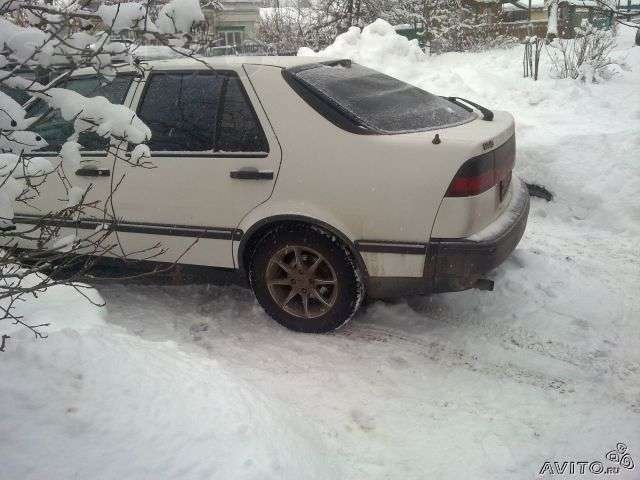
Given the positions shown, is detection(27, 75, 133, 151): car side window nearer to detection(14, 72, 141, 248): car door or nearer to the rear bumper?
detection(14, 72, 141, 248): car door

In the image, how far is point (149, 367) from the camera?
2.55m

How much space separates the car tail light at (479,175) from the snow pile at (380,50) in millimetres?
8329

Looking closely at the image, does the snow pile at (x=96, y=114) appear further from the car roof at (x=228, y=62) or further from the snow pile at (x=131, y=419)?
the car roof at (x=228, y=62)

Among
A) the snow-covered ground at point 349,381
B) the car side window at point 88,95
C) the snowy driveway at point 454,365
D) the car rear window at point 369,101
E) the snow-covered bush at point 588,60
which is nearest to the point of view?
A: the snow-covered ground at point 349,381

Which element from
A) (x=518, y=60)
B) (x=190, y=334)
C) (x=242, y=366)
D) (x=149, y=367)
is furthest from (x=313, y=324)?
(x=518, y=60)

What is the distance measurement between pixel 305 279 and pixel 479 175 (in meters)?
1.22

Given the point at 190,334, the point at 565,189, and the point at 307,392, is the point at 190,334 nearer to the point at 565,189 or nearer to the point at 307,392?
the point at 307,392

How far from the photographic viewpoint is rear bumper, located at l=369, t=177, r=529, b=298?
3.23 metres

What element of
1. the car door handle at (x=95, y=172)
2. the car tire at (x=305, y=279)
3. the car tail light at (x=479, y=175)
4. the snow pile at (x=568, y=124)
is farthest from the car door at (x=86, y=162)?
the snow pile at (x=568, y=124)

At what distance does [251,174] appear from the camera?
349 cm

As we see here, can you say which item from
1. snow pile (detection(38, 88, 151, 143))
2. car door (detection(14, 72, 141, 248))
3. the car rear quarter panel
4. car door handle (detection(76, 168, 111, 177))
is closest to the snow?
snow pile (detection(38, 88, 151, 143))

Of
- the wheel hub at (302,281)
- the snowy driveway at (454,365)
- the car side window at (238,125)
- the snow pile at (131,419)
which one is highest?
the car side window at (238,125)

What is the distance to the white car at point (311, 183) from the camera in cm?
323

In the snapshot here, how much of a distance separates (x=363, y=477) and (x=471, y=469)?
47 centimetres
